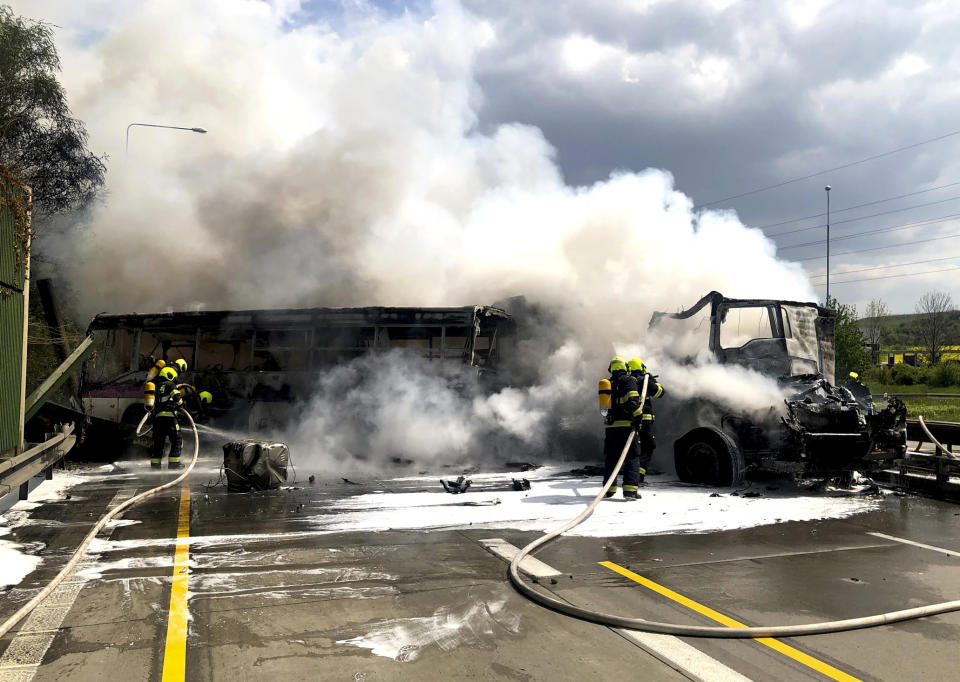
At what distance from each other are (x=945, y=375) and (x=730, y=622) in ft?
132

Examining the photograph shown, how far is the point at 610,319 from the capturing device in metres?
11.9

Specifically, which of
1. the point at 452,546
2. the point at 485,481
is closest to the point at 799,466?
the point at 485,481

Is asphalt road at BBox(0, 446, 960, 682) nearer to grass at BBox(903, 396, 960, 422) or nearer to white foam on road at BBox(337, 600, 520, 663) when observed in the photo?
white foam on road at BBox(337, 600, 520, 663)

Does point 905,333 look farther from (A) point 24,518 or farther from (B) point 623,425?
(A) point 24,518

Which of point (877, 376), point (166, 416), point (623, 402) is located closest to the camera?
point (623, 402)

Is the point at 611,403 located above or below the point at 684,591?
above

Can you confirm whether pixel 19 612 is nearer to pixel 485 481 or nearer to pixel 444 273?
pixel 485 481

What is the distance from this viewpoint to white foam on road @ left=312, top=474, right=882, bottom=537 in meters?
6.40

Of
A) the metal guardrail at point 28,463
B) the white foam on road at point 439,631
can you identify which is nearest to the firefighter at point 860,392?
the white foam on road at point 439,631

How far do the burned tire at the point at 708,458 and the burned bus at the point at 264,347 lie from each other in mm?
3555

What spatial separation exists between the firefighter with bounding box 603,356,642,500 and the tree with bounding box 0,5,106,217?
14665 millimetres

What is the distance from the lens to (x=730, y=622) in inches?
153

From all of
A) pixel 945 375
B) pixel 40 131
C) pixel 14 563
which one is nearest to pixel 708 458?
pixel 14 563

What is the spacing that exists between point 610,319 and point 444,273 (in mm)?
5404
